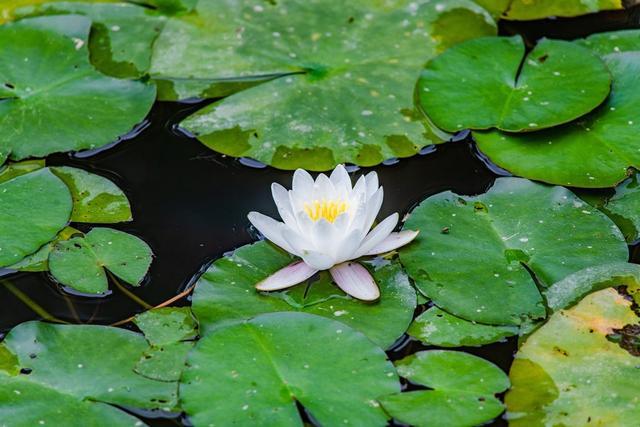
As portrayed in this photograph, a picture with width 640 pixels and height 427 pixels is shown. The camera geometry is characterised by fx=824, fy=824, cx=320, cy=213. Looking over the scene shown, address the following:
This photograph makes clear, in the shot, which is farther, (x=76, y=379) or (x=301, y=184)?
(x=301, y=184)

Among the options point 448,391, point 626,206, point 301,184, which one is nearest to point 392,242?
point 301,184

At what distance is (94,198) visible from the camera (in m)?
3.50

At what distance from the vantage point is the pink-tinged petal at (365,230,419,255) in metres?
3.09

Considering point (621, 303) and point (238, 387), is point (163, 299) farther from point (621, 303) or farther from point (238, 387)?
point (621, 303)

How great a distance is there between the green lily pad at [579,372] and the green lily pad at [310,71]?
1.18 meters

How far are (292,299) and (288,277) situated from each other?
3.3 inches

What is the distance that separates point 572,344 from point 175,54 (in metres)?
2.48

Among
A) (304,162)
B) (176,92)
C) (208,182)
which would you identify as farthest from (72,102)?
(304,162)

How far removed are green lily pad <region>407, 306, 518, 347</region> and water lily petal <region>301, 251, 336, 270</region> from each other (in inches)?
14.7

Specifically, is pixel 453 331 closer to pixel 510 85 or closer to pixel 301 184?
pixel 301 184

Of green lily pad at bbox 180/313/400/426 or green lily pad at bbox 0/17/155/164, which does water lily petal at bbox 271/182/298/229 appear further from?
green lily pad at bbox 0/17/155/164

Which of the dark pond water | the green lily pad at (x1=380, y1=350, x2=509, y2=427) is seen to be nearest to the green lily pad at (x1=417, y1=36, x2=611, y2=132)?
the dark pond water

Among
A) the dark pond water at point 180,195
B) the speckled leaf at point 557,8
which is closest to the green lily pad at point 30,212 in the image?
the dark pond water at point 180,195

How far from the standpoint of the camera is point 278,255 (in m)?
3.15
